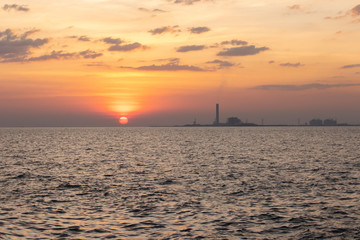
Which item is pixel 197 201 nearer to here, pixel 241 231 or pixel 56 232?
pixel 241 231

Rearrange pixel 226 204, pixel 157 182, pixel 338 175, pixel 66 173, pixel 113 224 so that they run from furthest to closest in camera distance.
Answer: pixel 66 173 < pixel 338 175 < pixel 157 182 < pixel 226 204 < pixel 113 224

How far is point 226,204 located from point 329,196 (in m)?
10.2

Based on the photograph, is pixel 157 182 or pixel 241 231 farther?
pixel 157 182

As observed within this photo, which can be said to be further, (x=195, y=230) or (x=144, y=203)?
(x=144, y=203)

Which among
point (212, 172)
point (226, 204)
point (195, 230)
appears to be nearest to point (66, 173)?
point (212, 172)

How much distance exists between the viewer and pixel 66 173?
54719 millimetres

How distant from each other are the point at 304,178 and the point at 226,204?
763 inches

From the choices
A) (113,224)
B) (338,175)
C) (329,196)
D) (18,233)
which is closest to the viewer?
(18,233)

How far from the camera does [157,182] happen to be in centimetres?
4525

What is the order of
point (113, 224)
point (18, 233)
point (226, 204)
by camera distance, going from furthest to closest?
point (226, 204) < point (113, 224) < point (18, 233)

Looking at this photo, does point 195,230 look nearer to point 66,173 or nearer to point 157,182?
point 157,182

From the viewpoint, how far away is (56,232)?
2409 centimetres

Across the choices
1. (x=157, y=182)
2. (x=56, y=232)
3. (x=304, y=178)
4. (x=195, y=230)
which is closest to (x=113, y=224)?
(x=56, y=232)

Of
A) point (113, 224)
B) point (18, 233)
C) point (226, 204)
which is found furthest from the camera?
point (226, 204)
